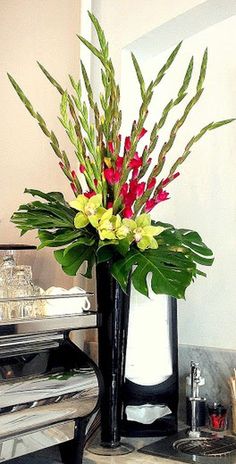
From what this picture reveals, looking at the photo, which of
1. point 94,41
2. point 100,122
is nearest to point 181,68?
point 94,41

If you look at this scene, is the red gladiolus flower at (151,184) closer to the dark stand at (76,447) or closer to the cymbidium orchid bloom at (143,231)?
the cymbidium orchid bloom at (143,231)

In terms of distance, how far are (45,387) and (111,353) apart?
9.9 inches

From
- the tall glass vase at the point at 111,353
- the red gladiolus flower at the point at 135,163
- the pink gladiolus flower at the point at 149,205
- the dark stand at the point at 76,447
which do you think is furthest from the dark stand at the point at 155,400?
the red gladiolus flower at the point at 135,163

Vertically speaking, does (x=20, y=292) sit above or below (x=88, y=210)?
below

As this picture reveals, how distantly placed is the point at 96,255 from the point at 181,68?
0.76m

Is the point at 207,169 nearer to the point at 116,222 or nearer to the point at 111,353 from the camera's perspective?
the point at 116,222

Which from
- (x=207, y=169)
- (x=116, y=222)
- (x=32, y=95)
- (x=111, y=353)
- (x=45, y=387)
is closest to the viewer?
(x=45, y=387)

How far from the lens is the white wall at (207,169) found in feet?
6.27

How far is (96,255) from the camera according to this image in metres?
1.59

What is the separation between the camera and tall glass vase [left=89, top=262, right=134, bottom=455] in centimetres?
166

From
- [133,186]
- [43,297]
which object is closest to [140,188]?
[133,186]

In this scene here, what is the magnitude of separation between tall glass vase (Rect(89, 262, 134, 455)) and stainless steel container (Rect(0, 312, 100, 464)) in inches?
2.4

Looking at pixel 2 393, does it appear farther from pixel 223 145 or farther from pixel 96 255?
pixel 223 145

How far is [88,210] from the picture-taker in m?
1.58
